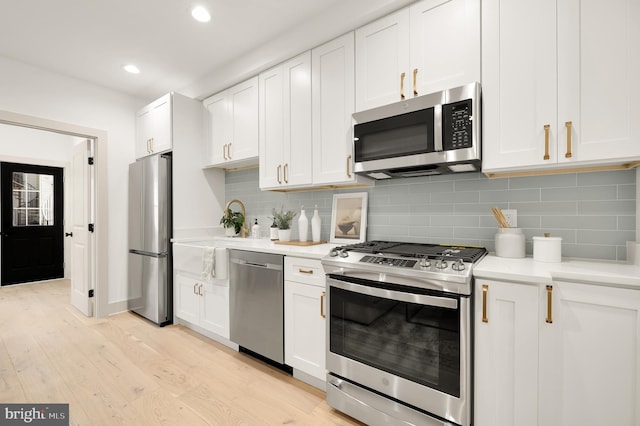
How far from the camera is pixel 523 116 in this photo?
161cm

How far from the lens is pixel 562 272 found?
130 centimetres

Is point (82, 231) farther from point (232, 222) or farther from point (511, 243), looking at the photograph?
point (511, 243)

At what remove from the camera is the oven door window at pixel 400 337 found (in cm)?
148

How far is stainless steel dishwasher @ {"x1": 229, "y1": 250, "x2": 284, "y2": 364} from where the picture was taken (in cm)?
227

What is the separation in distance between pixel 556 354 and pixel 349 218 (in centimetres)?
161

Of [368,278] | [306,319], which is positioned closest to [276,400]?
[306,319]

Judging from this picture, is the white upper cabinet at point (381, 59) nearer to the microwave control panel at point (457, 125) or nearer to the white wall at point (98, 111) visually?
the microwave control panel at point (457, 125)

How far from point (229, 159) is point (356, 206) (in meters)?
1.50

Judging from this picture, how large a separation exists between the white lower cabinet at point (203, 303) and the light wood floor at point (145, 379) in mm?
171

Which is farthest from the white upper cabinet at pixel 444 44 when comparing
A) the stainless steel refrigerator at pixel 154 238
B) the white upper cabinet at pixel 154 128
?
the stainless steel refrigerator at pixel 154 238

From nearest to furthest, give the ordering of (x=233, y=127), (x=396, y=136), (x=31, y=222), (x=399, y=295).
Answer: (x=399, y=295)
(x=396, y=136)
(x=233, y=127)
(x=31, y=222)

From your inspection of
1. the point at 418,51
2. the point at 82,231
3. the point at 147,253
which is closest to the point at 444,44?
the point at 418,51

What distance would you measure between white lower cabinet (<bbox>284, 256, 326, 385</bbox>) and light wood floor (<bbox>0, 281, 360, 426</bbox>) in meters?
0.20

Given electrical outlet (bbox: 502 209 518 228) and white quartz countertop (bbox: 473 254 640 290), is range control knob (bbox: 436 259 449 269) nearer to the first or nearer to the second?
white quartz countertop (bbox: 473 254 640 290)
